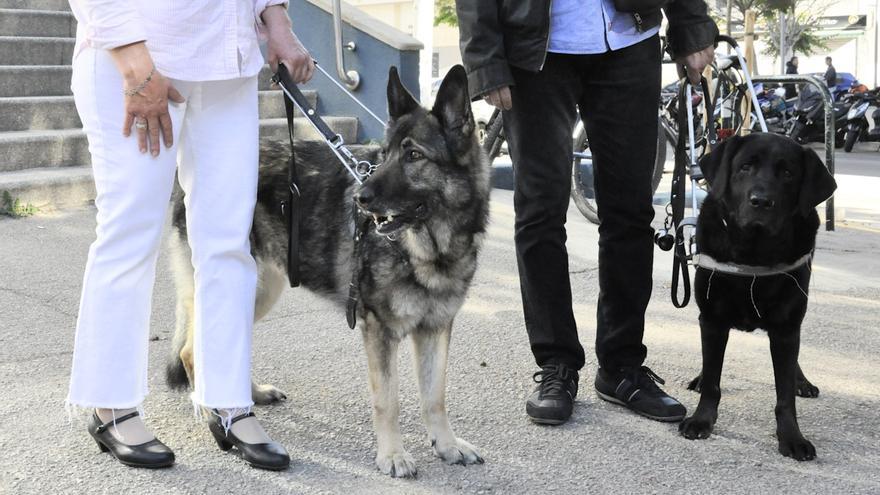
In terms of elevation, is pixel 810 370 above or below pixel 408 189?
below

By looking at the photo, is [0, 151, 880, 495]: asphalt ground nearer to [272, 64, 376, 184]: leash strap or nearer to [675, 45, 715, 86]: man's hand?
[272, 64, 376, 184]: leash strap

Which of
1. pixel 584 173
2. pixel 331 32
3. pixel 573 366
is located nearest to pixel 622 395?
pixel 573 366

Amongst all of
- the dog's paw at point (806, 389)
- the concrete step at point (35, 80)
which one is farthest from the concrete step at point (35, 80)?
the dog's paw at point (806, 389)

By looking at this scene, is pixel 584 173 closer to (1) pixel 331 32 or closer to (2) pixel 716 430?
(1) pixel 331 32

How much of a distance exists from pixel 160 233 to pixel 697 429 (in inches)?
Result: 79.8

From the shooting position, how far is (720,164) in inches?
141

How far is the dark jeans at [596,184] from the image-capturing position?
375 cm

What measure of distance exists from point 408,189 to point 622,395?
4.40ft

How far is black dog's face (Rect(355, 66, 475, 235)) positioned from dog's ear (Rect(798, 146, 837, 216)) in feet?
3.86

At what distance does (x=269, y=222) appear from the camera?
3.67m

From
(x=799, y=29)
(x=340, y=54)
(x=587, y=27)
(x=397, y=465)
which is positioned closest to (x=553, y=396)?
(x=397, y=465)

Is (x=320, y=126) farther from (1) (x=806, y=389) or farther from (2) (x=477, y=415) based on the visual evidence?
(1) (x=806, y=389)

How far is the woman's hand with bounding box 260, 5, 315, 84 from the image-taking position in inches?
130

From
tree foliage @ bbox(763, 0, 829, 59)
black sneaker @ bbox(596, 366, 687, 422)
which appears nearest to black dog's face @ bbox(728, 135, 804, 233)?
black sneaker @ bbox(596, 366, 687, 422)
